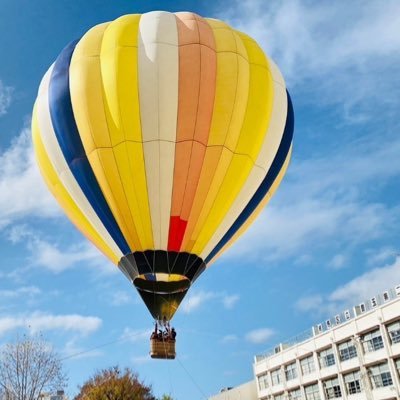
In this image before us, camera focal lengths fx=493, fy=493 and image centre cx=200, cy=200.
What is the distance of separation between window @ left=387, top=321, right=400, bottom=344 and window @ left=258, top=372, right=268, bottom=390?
29219 millimetres

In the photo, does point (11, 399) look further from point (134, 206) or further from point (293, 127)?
point (293, 127)

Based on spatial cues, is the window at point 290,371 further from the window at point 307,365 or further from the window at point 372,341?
the window at point 372,341

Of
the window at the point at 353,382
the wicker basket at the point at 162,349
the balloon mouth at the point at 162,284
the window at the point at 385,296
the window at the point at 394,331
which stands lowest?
the wicker basket at the point at 162,349

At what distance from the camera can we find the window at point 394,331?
4466cm

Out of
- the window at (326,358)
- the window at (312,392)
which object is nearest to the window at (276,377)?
the window at (312,392)

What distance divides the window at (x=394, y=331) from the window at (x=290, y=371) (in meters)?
20.4

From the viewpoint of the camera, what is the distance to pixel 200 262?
55.5 ft

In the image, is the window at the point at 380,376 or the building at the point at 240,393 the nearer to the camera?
the window at the point at 380,376

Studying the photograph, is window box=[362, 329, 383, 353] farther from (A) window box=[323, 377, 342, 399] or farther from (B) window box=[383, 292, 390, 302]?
(A) window box=[323, 377, 342, 399]

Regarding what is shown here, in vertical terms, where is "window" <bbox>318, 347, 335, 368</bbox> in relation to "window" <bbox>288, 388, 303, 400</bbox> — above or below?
above

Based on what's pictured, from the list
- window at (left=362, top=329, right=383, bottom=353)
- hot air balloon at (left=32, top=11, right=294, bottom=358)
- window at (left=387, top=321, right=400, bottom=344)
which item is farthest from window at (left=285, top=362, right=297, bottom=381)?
hot air balloon at (left=32, top=11, right=294, bottom=358)

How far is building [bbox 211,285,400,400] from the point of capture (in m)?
45.7

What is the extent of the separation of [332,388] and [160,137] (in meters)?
48.5

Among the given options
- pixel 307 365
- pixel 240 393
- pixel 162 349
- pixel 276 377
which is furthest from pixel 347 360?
pixel 162 349
